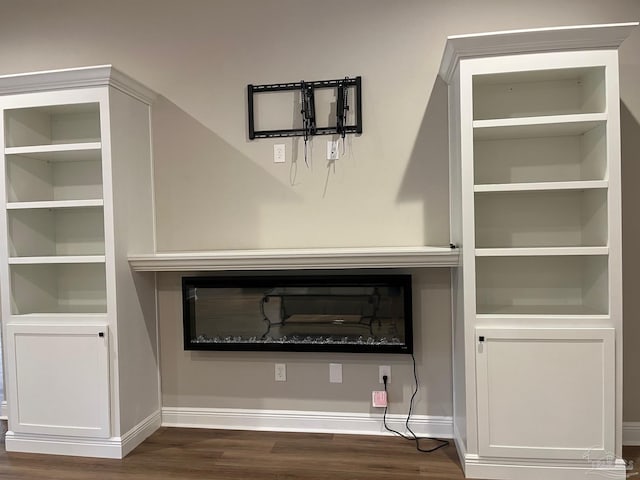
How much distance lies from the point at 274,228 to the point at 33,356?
60.4 inches

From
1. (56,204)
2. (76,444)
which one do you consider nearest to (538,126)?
(56,204)

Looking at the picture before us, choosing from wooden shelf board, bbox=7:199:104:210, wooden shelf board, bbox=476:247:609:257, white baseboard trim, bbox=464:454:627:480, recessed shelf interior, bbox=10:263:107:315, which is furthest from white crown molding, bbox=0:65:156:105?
white baseboard trim, bbox=464:454:627:480

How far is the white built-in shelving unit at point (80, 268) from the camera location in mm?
2592

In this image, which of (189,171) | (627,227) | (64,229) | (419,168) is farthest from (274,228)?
(627,227)

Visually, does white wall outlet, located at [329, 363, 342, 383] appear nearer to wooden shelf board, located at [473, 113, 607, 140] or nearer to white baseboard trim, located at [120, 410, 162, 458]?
white baseboard trim, located at [120, 410, 162, 458]

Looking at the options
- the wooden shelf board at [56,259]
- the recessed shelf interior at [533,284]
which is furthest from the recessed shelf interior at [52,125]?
the recessed shelf interior at [533,284]

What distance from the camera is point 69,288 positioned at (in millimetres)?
3047

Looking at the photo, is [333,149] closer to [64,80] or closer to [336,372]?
[336,372]

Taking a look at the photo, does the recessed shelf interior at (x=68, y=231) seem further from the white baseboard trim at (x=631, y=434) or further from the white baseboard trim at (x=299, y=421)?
the white baseboard trim at (x=631, y=434)

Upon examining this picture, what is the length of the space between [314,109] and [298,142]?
0.22m

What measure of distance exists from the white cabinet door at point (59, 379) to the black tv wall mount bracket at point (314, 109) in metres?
1.59

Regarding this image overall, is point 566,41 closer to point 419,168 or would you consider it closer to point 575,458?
point 419,168

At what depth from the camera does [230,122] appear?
2.95 meters

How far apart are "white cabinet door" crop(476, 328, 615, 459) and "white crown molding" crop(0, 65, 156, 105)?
2324 millimetres
